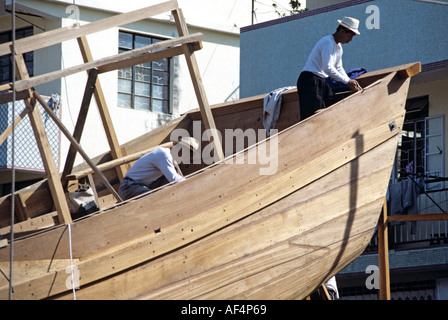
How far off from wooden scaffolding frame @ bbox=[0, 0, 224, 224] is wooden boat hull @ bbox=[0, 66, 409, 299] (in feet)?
1.62

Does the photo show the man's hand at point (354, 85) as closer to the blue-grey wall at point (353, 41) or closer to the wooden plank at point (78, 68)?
the wooden plank at point (78, 68)

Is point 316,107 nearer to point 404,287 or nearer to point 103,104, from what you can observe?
point 103,104

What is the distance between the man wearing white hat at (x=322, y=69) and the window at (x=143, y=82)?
11.2 metres

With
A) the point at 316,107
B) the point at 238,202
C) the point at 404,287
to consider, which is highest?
the point at 316,107

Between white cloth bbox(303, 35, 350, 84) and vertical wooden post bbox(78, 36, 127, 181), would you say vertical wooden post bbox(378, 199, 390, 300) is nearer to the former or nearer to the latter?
white cloth bbox(303, 35, 350, 84)

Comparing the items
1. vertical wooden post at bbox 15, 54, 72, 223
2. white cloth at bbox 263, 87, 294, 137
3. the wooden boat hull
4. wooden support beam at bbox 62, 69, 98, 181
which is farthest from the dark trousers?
vertical wooden post at bbox 15, 54, 72, 223

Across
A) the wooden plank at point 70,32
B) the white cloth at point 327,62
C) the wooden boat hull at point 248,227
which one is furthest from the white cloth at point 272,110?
the wooden plank at point 70,32

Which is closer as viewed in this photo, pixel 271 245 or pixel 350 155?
pixel 271 245

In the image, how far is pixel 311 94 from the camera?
8.93 meters

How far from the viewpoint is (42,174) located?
18.3 m

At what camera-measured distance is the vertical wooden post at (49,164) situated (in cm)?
726

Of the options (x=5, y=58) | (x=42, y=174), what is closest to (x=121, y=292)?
(x=42, y=174)

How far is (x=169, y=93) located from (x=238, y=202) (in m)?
13.1
